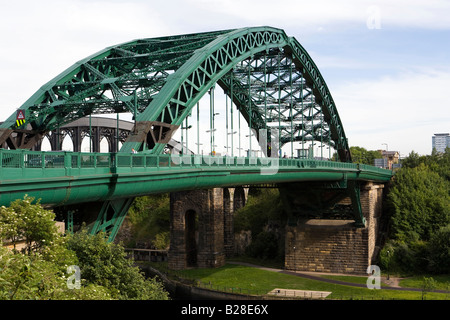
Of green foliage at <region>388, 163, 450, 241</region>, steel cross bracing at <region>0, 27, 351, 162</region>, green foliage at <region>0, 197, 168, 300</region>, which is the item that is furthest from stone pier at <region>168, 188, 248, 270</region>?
green foliage at <region>0, 197, 168, 300</region>

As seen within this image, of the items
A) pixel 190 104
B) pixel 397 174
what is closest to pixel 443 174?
pixel 397 174

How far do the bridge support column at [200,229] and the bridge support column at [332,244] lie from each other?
8.57 metres

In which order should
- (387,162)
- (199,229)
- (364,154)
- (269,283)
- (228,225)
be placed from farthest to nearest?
(364,154) < (387,162) < (228,225) < (199,229) < (269,283)

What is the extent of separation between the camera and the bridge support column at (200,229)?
62.8 metres

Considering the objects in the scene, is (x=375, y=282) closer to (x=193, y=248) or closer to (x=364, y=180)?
(x=364, y=180)

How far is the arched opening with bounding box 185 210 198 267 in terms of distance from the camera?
212 ft

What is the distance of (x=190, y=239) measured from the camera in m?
65.8

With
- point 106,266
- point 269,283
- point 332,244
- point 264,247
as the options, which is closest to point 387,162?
point 264,247

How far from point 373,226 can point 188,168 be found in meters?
41.3

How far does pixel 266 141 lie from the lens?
67.6 meters

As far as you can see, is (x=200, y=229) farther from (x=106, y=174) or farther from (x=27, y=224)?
(x=27, y=224)

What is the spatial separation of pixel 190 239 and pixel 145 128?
38416mm

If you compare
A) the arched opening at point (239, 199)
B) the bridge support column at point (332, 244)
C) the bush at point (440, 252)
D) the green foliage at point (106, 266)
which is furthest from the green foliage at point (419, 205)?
the green foliage at point (106, 266)

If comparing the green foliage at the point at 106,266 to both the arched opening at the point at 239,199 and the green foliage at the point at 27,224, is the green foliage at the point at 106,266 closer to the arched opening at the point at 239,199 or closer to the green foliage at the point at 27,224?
the green foliage at the point at 27,224
